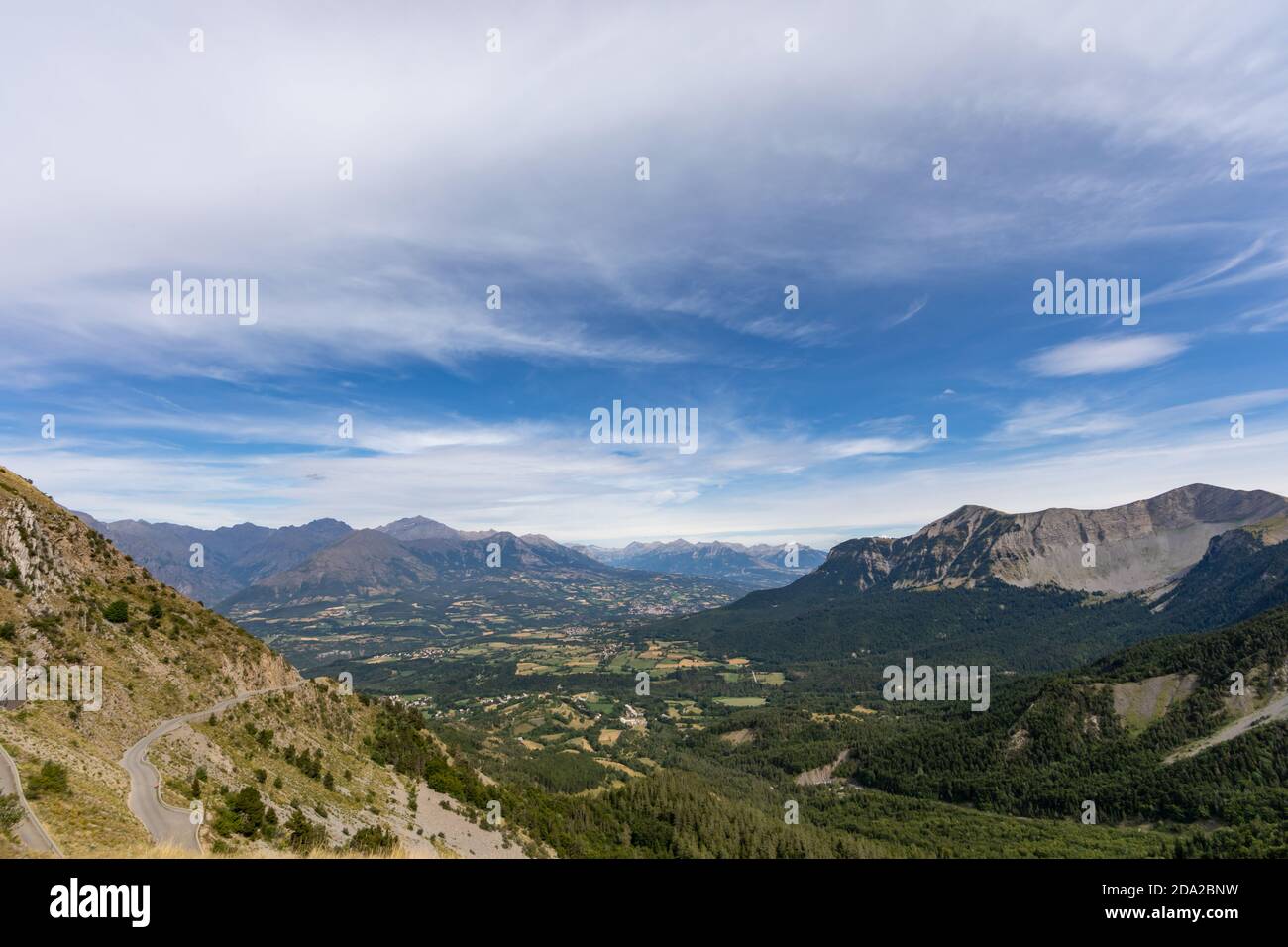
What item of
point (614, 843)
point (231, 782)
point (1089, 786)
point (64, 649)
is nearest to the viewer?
point (231, 782)

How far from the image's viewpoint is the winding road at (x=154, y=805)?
28084 millimetres

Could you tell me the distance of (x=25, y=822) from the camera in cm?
2273

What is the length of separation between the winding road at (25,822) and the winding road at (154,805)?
436 cm

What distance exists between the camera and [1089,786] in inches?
6550

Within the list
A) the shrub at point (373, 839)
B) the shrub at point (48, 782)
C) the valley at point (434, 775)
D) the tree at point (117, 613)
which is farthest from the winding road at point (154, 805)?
the tree at point (117, 613)

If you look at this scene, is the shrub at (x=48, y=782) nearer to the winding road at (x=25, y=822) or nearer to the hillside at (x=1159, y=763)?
the winding road at (x=25, y=822)

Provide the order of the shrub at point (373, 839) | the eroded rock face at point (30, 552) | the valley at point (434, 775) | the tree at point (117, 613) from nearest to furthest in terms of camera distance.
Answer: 1. the valley at point (434, 775)
2. the shrub at point (373, 839)
3. the eroded rock face at point (30, 552)
4. the tree at point (117, 613)

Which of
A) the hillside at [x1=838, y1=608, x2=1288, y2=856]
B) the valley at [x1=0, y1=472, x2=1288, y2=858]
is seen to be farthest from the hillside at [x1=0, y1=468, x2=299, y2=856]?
the hillside at [x1=838, y1=608, x2=1288, y2=856]

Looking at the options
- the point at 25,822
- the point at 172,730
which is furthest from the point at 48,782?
the point at 172,730

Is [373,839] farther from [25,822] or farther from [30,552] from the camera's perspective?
[30,552]
